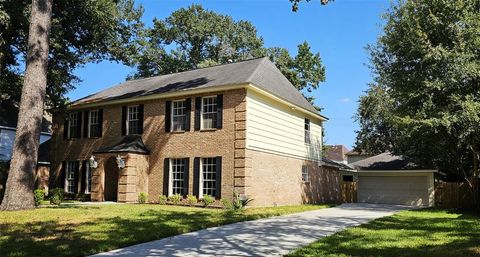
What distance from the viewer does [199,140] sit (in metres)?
20.8

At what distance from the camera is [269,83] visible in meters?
22.5

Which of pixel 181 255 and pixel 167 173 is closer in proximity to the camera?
pixel 181 255

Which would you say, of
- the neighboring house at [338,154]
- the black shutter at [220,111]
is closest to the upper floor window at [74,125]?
the black shutter at [220,111]

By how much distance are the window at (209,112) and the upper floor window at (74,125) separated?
9.65 m

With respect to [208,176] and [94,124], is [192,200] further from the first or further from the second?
[94,124]

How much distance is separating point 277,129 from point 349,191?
1206 cm

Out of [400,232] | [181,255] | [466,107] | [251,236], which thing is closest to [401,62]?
[466,107]

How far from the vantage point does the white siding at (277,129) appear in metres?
20.2

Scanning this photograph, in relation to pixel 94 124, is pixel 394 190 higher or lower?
lower

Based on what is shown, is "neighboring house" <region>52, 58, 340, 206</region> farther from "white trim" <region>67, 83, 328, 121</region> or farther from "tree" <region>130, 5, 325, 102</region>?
"tree" <region>130, 5, 325, 102</region>

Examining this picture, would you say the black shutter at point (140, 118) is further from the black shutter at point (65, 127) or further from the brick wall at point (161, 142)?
the black shutter at point (65, 127)

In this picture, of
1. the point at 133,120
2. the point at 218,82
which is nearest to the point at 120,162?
the point at 133,120

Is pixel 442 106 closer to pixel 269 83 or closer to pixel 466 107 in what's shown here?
pixel 466 107

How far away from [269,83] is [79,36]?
1206 centimetres
